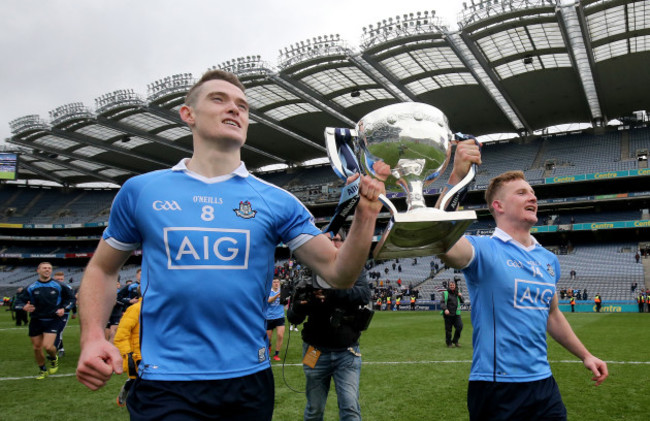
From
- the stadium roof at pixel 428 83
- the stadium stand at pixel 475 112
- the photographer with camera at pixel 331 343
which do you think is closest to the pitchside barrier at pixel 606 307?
the stadium stand at pixel 475 112

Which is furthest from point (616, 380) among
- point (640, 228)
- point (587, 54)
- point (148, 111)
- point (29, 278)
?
point (29, 278)

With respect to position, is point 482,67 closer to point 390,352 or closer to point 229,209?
point 390,352

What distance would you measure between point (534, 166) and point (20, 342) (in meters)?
38.9

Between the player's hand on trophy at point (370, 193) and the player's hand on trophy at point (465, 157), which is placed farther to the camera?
the player's hand on trophy at point (465, 157)

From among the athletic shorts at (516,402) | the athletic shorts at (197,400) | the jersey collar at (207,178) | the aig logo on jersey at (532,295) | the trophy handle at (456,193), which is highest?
the jersey collar at (207,178)

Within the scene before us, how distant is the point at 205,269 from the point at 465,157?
1087 mm

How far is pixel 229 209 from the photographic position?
197 centimetres

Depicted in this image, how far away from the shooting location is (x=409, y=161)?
1.97 meters

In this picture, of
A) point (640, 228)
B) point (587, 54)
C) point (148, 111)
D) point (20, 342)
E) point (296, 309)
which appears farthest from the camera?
point (640, 228)

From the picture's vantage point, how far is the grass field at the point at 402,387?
5.88m

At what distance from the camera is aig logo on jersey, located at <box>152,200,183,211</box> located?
1.93 m

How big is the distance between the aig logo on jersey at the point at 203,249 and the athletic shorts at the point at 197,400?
42 cm

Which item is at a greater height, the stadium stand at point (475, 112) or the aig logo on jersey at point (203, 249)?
the stadium stand at point (475, 112)

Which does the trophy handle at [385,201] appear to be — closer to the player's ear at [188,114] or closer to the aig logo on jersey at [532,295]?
the player's ear at [188,114]
